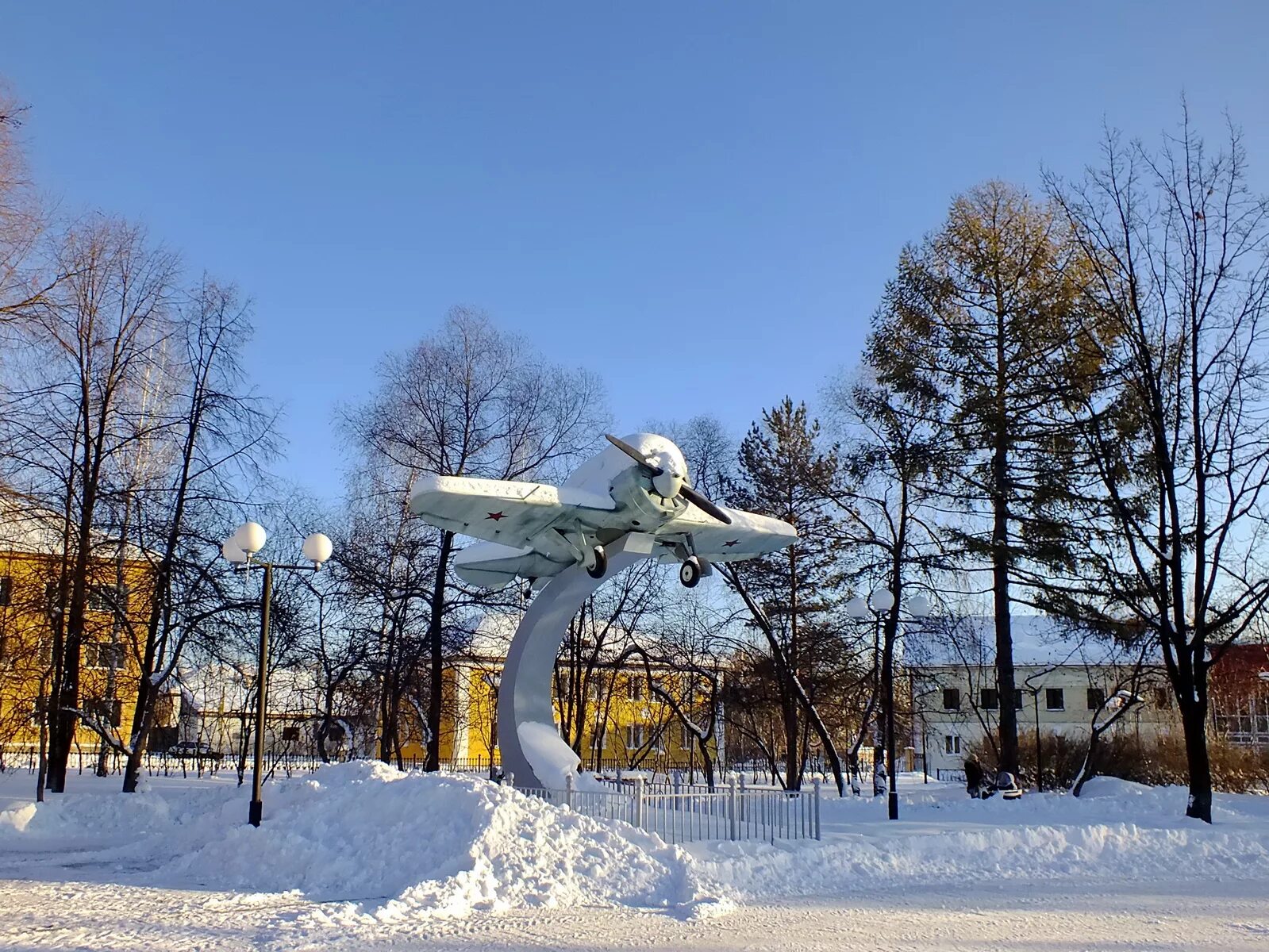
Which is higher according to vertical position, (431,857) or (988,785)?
(431,857)

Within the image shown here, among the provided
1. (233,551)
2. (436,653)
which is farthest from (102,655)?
(233,551)

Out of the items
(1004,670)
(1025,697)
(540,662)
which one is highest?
(540,662)

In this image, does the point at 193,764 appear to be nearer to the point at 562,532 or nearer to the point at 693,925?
the point at 562,532

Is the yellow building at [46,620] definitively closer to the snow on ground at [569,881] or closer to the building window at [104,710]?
the building window at [104,710]

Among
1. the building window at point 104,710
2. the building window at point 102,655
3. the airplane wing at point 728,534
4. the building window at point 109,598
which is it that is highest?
the airplane wing at point 728,534

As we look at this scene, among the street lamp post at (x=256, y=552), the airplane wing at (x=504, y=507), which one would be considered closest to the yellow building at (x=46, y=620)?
the street lamp post at (x=256, y=552)

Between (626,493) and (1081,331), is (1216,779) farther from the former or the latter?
(626,493)

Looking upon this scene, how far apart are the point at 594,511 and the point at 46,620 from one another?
13.4 m

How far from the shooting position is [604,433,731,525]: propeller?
16562mm

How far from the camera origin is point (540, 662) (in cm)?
1850

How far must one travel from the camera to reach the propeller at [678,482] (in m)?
16.6

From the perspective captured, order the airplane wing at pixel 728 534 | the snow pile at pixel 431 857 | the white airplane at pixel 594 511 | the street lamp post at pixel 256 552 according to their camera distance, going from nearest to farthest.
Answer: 1. the snow pile at pixel 431 857
2. the street lamp post at pixel 256 552
3. the white airplane at pixel 594 511
4. the airplane wing at pixel 728 534

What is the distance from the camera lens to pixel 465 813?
42.4ft

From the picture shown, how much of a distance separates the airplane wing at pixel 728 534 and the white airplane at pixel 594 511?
3cm
